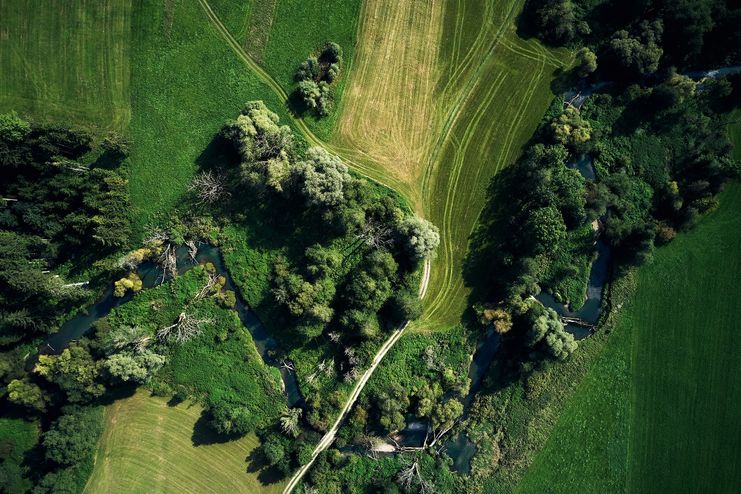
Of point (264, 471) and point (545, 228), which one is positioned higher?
point (545, 228)

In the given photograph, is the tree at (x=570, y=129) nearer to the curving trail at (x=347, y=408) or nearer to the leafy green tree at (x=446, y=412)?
the curving trail at (x=347, y=408)

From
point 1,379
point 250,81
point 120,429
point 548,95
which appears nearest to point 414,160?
point 548,95

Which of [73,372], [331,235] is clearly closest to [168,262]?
[73,372]

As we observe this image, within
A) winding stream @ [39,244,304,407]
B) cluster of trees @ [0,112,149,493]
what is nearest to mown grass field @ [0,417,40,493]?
cluster of trees @ [0,112,149,493]

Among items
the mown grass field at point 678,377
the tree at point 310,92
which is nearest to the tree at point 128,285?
the tree at point 310,92

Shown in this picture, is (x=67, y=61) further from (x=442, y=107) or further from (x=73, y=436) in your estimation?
(x=442, y=107)

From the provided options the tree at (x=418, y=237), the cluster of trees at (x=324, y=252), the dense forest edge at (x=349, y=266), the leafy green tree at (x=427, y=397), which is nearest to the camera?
the tree at (x=418, y=237)
